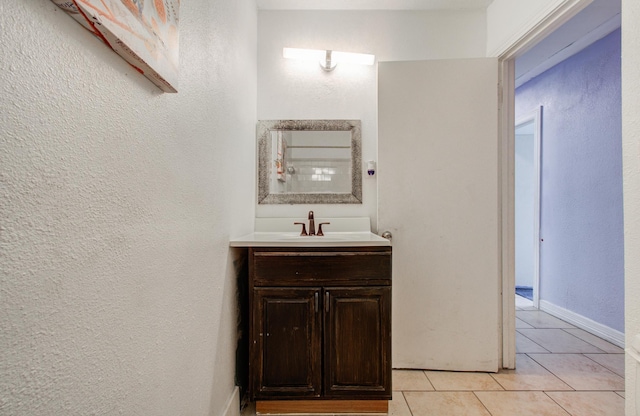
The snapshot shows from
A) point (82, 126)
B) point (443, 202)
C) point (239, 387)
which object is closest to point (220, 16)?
point (82, 126)

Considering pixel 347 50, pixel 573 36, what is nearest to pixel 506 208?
pixel 347 50

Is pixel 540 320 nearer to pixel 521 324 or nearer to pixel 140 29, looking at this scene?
pixel 521 324

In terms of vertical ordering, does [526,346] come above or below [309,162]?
below

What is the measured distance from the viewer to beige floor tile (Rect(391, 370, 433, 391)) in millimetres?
1726

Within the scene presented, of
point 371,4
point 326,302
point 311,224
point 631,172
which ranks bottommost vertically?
point 326,302

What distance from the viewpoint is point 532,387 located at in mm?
1729

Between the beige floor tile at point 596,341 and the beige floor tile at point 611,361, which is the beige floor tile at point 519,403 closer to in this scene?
the beige floor tile at point 611,361

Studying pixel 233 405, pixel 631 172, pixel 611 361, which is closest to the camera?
pixel 631 172

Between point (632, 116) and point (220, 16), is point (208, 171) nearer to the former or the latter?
point (220, 16)

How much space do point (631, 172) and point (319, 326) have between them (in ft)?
4.48

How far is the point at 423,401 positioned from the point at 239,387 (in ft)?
3.23

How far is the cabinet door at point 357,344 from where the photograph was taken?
143 centimetres

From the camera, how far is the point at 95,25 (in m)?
0.51

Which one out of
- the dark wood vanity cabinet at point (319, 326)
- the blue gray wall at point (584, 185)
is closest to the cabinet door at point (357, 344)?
the dark wood vanity cabinet at point (319, 326)
